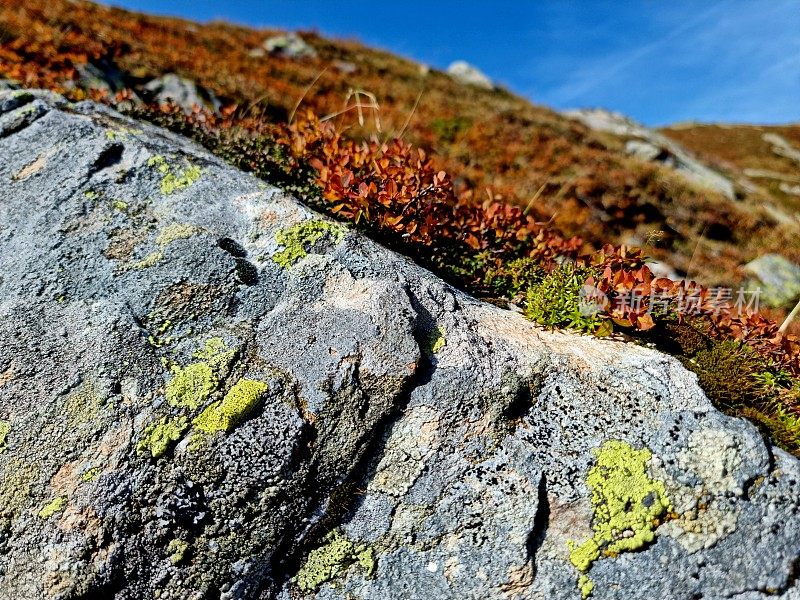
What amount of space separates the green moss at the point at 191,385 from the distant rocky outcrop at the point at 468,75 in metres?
24.2

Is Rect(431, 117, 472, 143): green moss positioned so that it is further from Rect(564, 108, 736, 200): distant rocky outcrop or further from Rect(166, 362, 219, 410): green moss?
Rect(166, 362, 219, 410): green moss

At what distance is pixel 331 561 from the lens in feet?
9.60

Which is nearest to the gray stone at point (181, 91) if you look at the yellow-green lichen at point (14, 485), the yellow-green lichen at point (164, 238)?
the yellow-green lichen at point (164, 238)

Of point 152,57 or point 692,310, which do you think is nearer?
point 692,310

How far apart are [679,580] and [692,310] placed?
79.0 inches

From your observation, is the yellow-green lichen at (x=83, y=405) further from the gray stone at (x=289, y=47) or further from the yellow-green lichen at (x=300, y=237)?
the gray stone at (x=289, y=47)

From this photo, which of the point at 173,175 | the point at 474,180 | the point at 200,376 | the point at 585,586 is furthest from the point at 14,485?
the point at 474,180

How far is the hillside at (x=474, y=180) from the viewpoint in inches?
143

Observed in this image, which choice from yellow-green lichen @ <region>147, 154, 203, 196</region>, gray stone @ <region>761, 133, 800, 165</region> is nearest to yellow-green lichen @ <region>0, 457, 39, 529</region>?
yellow-green lichen @ <region>147, 154, 203, 196</region>

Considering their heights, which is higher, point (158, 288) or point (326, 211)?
point (326, 211)

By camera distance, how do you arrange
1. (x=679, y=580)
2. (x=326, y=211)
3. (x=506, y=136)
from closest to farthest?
1. (x=679, y=580)
2. (x=326, y=211)
3. (x=506, y=136)

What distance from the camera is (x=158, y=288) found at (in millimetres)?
3258

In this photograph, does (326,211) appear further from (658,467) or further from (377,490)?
(658,467)

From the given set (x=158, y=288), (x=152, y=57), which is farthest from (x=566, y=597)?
(x=152, y=57)
